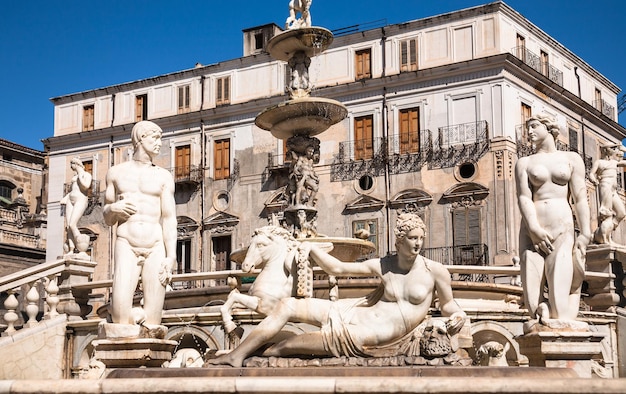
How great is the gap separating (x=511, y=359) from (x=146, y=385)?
6.99m

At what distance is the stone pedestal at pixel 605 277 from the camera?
47.3 feet

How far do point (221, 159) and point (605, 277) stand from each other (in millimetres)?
34317

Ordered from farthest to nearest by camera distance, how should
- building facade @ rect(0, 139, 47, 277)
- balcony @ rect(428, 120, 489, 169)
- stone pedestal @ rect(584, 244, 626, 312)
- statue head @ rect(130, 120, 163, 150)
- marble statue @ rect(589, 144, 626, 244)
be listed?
building facade @ rect(0, 139, 47, 277), balcony @ rect(428, 120, 489, 169), marble statue @ rect(589, 144, 626, 244), stone pedestal @ rect(584, 244, 626, 312), statue head @ rect(130, 120, 163, 150)

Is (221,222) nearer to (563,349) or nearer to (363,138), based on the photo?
(363,138)

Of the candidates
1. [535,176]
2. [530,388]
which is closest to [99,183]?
[535,176]

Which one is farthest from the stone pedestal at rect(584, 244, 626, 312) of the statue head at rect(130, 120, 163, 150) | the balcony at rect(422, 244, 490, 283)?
the balcony at rect(422, 244, 490, 283)

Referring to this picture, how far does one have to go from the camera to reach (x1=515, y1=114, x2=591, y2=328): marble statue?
31.2 feet

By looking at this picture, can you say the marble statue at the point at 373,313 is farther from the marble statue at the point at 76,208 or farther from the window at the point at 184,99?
the window at the point at 184,99

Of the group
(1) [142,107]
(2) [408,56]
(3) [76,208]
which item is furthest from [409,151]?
(3) [76,208]

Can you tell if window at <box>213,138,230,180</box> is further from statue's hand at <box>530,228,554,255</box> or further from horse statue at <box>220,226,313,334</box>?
horse statue at <box>220,226,313,334</box>

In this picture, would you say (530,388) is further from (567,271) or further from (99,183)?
(99,183)

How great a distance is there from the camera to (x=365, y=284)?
13.0m

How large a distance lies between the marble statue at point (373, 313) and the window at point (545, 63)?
37.8m

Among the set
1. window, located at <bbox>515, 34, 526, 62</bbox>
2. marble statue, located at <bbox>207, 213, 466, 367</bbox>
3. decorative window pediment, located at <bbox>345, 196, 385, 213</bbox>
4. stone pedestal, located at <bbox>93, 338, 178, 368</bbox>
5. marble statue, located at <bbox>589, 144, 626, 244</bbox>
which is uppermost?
window, located at <bbox>515, 34, 526, 62</bbox>
